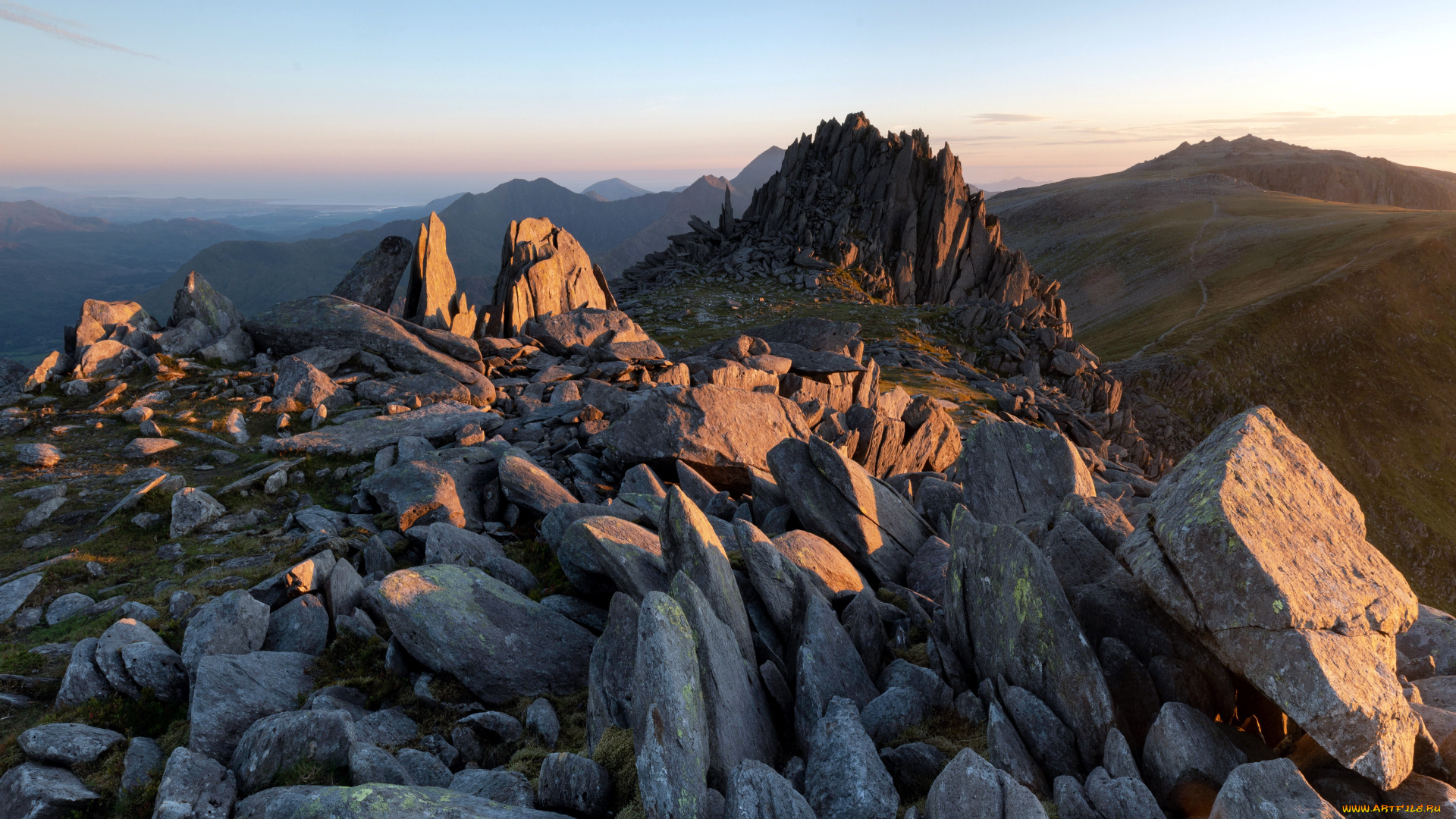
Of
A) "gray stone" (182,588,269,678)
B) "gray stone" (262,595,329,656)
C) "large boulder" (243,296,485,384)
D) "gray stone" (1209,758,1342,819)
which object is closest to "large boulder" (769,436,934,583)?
"gray stone" (1209,758,1342,819)

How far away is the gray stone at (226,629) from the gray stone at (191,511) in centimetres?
651

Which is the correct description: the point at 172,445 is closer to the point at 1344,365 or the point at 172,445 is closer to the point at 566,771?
the point at 566,771

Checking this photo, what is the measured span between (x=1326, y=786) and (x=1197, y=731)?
136cm

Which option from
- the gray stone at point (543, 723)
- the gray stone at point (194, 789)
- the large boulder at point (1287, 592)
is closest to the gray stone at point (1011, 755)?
the large boulder at point (1287, 592)

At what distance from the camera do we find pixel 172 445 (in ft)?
74.5

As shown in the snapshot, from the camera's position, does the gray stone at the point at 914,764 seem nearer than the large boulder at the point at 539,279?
Yes

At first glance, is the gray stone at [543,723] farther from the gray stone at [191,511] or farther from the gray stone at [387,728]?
the gray stone at [191,511]

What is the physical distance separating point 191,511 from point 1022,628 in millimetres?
20530

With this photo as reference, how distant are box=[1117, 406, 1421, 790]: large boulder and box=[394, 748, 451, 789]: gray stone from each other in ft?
33.2

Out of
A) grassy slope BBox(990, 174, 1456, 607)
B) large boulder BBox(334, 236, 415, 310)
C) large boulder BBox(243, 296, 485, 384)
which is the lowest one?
grassy slope BBox(990, 174, 1456, 607)

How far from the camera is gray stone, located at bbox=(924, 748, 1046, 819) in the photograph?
6.79 metres

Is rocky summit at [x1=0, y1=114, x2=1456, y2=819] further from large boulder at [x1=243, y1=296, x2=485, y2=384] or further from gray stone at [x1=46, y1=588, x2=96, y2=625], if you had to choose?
large boulder at [x1=243, y1=296, x2=485, y2=384]

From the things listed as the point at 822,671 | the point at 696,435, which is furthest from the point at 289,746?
the point at 696,435

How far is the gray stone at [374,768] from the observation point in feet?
28.8
